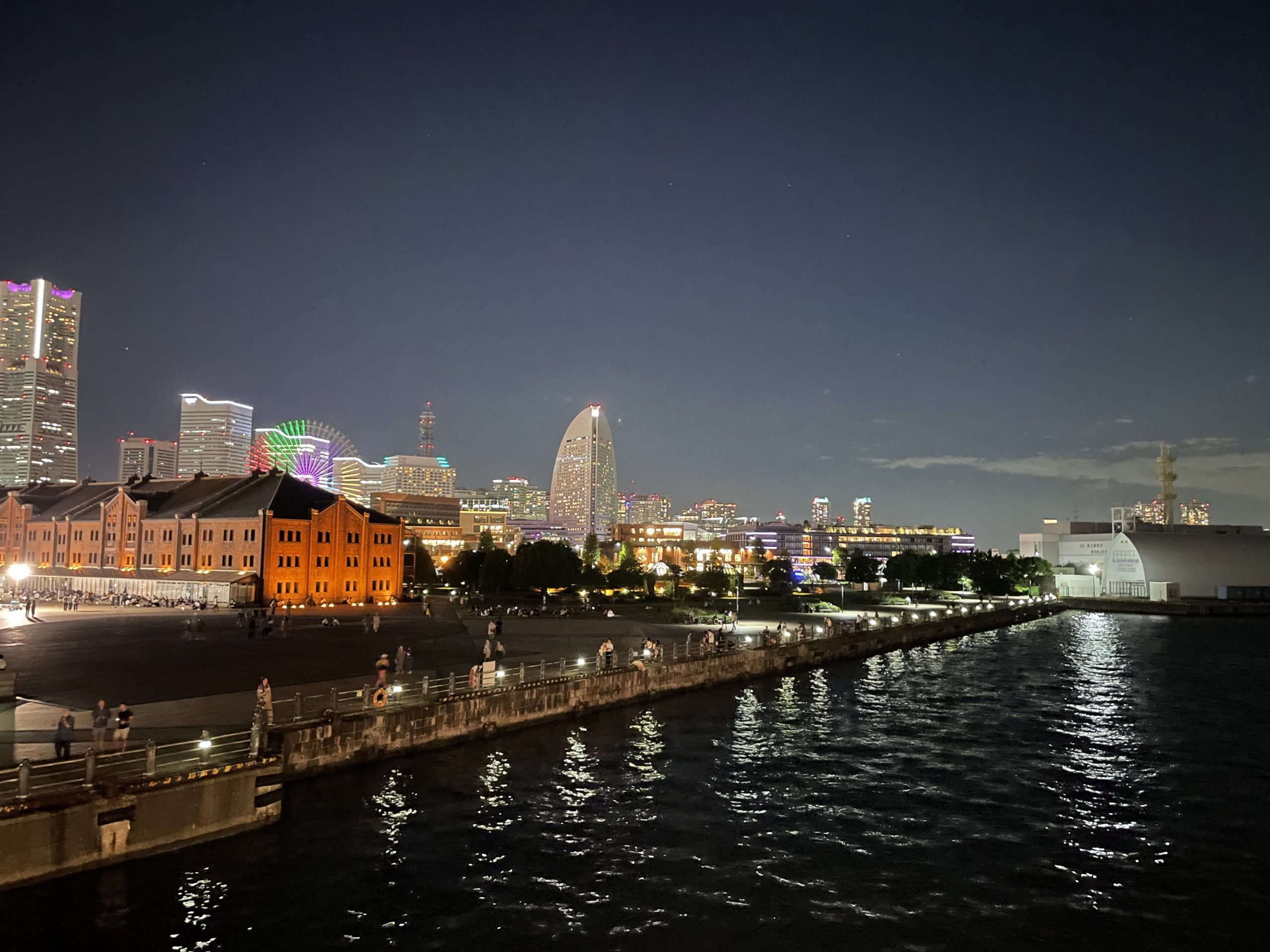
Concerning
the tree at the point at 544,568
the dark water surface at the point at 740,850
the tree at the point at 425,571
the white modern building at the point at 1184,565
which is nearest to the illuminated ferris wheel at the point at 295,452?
the tree at the point at 425,571

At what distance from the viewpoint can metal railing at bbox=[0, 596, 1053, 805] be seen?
2061 cm

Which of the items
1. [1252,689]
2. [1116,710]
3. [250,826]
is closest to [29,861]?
[250,826]

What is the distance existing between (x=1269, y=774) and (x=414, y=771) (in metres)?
34.1

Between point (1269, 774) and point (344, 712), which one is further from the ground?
point (344, 712)

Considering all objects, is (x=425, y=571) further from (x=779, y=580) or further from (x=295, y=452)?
(x=779, y=580)

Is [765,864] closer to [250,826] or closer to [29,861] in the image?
[250,826]

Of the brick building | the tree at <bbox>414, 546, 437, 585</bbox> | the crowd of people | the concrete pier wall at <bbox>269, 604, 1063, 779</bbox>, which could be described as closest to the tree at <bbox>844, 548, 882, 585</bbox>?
the tree at <bbox>414, 546, 437, 585</bbox>

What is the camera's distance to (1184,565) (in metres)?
148

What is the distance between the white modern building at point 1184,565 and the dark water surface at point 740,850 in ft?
405

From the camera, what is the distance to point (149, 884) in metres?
19.7

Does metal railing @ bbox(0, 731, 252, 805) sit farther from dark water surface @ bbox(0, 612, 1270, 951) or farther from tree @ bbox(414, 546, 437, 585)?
tree @ bbox(414, 546, 437, 585)

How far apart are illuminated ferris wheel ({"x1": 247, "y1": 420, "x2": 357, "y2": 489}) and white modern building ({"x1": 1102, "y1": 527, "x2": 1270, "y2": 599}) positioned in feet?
485

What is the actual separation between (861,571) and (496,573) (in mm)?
86633

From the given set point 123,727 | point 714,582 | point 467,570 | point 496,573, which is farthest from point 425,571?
point 123,727
